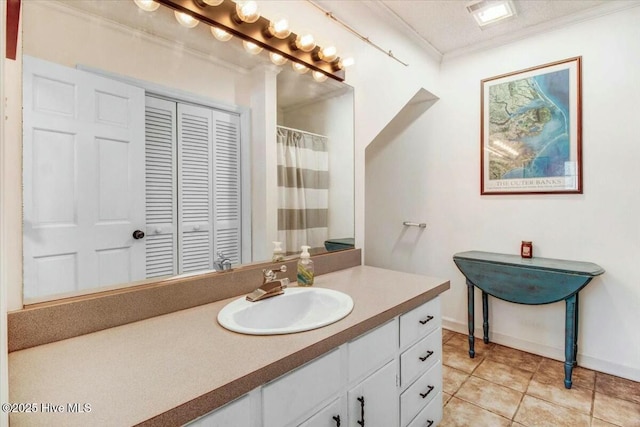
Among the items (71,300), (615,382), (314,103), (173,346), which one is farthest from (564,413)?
(71,300)

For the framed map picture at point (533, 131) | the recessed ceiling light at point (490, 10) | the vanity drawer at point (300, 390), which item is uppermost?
the recessed ceiling light at point (490, 10)

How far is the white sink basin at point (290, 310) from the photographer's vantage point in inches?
46.3

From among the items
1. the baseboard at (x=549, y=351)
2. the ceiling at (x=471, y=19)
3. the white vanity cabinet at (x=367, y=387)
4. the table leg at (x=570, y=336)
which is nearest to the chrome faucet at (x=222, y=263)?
the white vanity cabinet at (x=367, y=387)

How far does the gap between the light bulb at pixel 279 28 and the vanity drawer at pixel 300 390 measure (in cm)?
145

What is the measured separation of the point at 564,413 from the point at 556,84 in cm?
217

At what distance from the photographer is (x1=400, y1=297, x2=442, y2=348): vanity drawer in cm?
137

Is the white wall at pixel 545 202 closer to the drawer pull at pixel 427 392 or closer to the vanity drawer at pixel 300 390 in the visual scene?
the drawer pull at pixel 427 392

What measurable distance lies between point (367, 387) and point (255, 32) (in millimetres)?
1595

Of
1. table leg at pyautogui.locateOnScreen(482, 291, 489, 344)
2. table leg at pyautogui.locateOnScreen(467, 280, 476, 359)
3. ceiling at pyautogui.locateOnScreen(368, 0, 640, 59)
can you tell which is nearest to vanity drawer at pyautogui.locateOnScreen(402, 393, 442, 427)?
table leg at pyautogui.locateOnScreen(467, 280, 476, 359)

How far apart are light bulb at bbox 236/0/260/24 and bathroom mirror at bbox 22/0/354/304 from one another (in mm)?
117

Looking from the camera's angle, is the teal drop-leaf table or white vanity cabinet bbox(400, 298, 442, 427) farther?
the teal drop-leaf table

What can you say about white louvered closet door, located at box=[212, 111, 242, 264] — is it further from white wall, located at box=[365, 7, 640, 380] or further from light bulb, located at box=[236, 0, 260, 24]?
white wall, located at box=[365, 7, 640, 380]

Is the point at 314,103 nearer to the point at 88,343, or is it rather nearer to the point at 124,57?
the point at 124,57

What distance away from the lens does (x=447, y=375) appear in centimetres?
222
